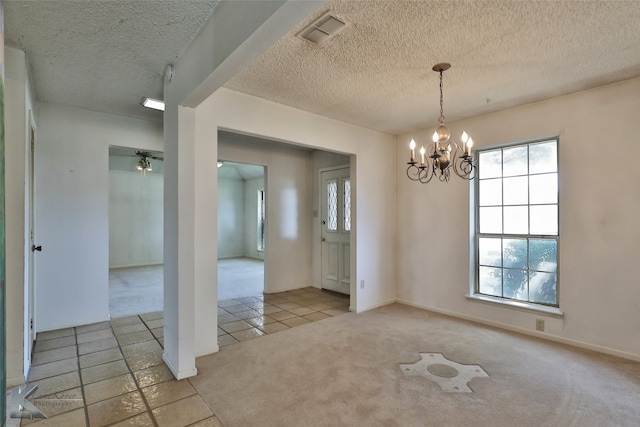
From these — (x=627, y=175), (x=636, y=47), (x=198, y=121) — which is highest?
(x=636, y=47)

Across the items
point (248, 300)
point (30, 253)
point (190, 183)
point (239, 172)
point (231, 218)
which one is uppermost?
point (239, 172)

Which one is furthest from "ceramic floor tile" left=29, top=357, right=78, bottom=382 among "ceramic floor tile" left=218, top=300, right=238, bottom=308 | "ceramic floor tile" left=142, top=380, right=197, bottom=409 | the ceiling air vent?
the ceiling air vent

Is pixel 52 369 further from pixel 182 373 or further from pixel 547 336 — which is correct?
pixel 547 336

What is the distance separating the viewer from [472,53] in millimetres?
2391

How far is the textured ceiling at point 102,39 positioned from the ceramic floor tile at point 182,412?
8.17ft

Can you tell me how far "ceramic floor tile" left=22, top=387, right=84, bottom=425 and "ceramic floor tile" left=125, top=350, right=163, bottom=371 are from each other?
43 centimetres

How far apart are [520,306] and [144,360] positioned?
376cm

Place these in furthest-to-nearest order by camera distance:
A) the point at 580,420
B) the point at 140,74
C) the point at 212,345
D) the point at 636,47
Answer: the point at 212,345 < the point at 140,74 < the point at 636,47 < the point at 580,420

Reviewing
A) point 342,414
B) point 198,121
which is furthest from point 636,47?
point 198,121

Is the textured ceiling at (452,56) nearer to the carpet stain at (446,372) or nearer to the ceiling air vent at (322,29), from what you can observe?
the ceiling air vent at (322,29)

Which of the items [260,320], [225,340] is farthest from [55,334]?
[260,320]

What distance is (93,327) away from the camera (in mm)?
3586

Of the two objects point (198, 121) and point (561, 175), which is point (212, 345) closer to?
point (198, 121)

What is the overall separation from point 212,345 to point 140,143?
9.08ft
